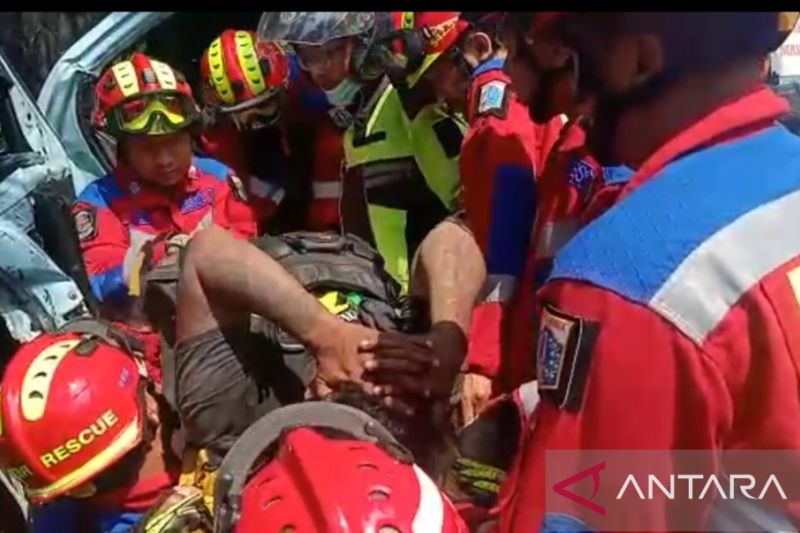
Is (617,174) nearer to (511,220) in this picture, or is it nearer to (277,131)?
(511,220)

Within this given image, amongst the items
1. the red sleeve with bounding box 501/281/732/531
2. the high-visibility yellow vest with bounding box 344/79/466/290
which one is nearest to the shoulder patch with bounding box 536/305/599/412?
the red sleeve with bounding box 501/281/732/531

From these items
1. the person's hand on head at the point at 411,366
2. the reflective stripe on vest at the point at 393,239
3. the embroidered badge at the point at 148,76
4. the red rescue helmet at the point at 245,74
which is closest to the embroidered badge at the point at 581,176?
the person's hand on head at the point at 411,366

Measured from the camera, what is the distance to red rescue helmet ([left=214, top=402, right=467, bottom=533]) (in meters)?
1.28

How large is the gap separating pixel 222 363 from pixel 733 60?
82 centimetres

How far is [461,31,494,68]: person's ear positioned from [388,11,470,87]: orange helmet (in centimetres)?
2

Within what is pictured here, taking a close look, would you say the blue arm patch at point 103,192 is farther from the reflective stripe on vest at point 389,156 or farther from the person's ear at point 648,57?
the person's ear at point 648,57

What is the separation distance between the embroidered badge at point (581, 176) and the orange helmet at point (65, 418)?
645 millimetres

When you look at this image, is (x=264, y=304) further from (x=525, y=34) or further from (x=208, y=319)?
(x=525, y=34)

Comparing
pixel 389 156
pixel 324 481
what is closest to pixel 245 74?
pixel 389 156

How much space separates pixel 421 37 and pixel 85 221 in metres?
0.91

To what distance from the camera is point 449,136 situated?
185 cm

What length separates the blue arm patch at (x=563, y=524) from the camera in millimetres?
1055

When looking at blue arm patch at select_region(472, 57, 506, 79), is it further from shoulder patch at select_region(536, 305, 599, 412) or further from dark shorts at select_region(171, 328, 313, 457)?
shoulder patch at select_region(536, 305, 599, 412)

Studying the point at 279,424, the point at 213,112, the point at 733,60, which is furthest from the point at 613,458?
the point at 213,112
